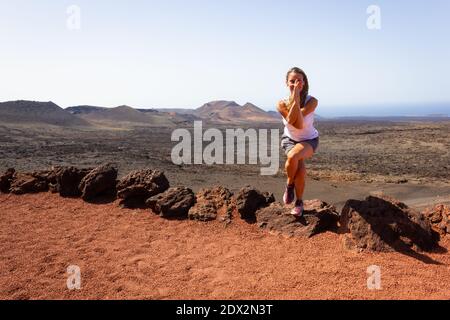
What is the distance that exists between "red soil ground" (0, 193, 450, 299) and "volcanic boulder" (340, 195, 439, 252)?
149 mm

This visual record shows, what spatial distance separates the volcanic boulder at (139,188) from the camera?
673 centimetres

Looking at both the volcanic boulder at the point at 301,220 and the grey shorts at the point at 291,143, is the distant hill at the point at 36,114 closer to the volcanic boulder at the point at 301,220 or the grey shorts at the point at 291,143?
the volcanic boulder at the point at 301,220

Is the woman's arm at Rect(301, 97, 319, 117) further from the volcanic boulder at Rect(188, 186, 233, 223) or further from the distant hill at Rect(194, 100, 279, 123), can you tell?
the distant hill at Rect(194, 100, 279, 123)

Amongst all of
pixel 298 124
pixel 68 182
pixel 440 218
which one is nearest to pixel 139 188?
pixel 68 182

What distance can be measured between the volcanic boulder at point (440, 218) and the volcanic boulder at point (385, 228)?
237mm

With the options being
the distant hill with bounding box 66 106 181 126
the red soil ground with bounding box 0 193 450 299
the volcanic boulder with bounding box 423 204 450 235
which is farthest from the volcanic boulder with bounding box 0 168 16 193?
the distant hill with bounding box 66 106 181 126

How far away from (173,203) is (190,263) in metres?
1.78

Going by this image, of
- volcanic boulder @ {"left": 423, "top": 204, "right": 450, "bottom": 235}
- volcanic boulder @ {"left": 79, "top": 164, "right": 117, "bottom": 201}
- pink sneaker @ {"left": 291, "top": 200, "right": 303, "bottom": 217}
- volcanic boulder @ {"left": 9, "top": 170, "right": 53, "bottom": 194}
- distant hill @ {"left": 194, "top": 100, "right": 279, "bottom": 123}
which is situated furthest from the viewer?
distant hill @ {"left": 194, "top": 100, "right": 279, "bottom": 123}

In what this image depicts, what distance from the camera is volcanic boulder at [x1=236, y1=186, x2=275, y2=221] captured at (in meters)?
5.86

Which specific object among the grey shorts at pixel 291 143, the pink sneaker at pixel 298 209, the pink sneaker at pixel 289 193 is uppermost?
the grey shorts at pixel 291 143

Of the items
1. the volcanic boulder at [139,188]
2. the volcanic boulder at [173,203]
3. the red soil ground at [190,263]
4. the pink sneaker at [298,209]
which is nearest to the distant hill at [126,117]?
the volcanic boulder at [139,188]

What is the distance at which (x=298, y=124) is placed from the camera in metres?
4.68

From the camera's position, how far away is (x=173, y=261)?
467 cm

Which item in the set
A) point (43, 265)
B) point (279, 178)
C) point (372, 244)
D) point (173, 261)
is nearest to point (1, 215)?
point (43, 265)
